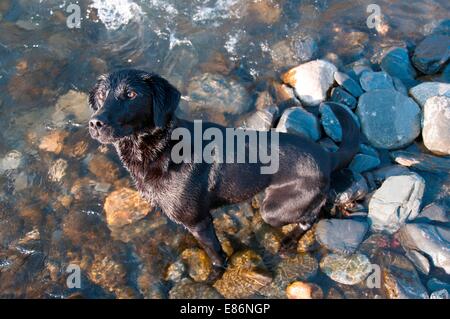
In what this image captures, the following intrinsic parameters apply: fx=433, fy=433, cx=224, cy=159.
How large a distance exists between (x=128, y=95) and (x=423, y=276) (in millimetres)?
3451

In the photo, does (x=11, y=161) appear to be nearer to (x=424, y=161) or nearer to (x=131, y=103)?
(x=131, y=103)

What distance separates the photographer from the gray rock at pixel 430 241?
4469mm

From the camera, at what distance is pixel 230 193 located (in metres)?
4.37

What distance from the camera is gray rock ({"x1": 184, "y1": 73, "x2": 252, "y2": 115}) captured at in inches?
240

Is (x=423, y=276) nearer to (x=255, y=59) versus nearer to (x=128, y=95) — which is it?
(x=128, y=95)

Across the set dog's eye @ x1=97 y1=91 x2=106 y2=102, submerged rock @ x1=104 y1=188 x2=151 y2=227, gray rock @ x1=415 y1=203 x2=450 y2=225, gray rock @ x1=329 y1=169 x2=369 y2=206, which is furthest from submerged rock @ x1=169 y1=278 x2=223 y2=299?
gray rock @ x1=415 y1=203 x2=450 y2=225

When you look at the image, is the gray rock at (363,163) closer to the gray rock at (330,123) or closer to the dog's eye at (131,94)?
→ the gray rock at (330,123)

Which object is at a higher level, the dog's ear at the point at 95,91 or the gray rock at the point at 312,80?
the dog's ear at the point at 95,91

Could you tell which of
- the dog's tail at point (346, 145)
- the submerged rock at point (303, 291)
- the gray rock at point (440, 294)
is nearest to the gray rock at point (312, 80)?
the dog's tail at point (346, 145)

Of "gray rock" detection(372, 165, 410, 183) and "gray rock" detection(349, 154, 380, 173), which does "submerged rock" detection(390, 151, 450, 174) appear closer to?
"gray rock" detection(372, 165, 410, 183)

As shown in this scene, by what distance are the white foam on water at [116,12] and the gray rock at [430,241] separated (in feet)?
17.5

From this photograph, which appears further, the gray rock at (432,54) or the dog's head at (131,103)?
the gray rock at (432,54)

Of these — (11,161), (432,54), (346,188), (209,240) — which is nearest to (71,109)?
(11,161)
